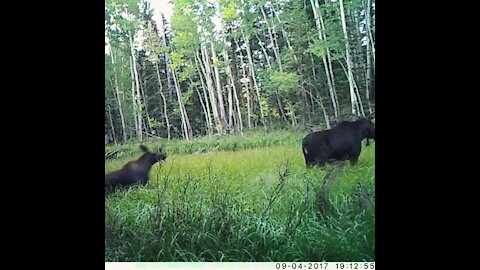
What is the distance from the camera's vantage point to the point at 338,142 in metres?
1.76

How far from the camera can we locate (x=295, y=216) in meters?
1.74

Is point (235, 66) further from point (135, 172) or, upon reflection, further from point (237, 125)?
point (135, 172)

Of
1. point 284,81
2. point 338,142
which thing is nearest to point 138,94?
point 284,81

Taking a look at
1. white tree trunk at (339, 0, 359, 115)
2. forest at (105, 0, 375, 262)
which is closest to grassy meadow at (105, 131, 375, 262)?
forest at (105, 0, 375, 262)

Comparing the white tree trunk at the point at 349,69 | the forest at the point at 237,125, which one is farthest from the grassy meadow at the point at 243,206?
the white tree trunk at the point at 349,69

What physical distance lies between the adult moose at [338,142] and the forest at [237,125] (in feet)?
0.05

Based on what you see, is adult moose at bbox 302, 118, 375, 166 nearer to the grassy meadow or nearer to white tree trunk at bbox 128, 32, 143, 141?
the grassy meadow

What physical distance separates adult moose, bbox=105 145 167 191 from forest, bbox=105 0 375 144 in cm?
6
